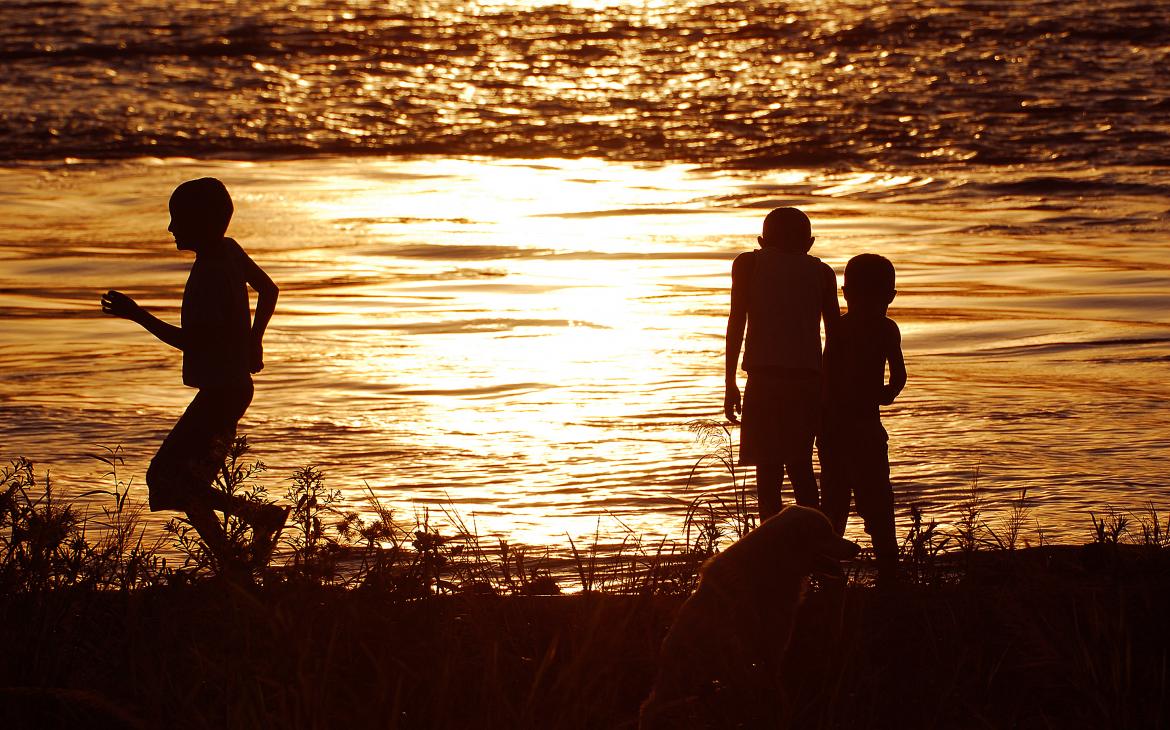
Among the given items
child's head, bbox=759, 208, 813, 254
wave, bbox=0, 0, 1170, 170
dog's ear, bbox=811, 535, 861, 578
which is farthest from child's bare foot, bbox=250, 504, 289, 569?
wave, bbox=0, 0, 1170, 170

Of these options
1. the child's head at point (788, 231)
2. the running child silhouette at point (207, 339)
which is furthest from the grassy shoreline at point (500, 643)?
the child's head at point (788, 231)

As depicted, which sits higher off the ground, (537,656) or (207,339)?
(207,339)

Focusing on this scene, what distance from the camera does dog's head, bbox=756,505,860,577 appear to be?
4449mm

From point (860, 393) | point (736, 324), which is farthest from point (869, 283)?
point (736, 324)

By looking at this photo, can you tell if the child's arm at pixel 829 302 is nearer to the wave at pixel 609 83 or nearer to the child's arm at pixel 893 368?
the child's arm at pixel 893 368

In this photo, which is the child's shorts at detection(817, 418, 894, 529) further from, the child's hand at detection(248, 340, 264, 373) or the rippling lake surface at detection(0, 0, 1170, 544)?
the child's hand at detection(248, 340, 264, 373)

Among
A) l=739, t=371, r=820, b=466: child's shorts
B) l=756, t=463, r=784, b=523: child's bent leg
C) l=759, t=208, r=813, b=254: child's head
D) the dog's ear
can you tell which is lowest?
A: the dog's ear

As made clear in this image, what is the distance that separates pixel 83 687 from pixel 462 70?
94.6ft

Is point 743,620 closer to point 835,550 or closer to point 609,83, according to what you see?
point 835,550

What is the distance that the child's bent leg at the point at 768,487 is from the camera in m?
6.22

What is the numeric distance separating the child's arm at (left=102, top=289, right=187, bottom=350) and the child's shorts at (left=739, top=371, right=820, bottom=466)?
2199mm

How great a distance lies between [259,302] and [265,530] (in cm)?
135

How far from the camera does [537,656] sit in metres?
4.93

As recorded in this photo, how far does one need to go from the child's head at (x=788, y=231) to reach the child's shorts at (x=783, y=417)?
0.52 m
